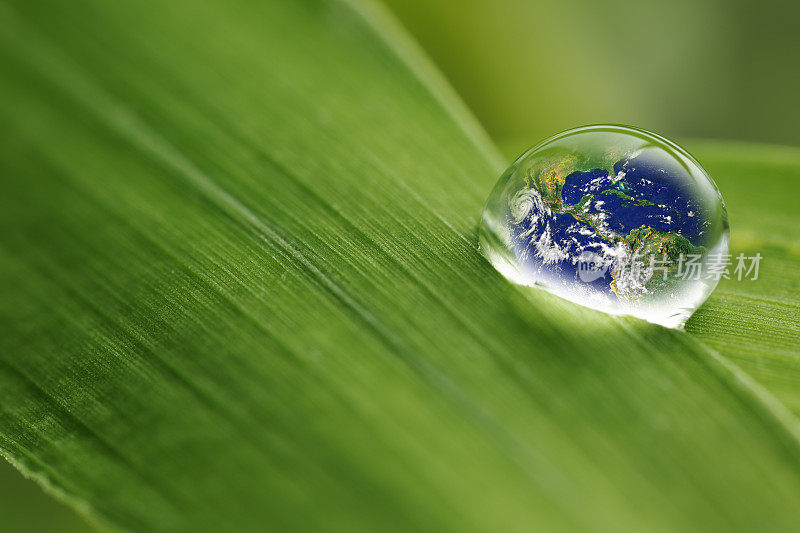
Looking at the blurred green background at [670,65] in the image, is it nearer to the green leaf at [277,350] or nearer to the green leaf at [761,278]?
the green leaf at [761,278]

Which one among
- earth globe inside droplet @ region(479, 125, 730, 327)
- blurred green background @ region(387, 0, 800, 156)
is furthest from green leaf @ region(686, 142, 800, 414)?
blurred green background @ region(387, 0, 800, 156)

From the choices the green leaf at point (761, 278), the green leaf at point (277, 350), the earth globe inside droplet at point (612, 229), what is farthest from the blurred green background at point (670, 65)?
the green leaf at point (277, 350)

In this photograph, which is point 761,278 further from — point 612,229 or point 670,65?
point 670,65

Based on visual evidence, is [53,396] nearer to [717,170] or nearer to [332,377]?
[332,377]

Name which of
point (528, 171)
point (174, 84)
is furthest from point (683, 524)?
point (174, 84)

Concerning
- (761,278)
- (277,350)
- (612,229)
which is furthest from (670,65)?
(277,350)

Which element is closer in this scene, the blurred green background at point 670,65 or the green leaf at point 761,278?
the green leaf at point 761,278

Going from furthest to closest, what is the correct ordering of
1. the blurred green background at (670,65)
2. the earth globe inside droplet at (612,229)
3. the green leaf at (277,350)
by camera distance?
the blurred green background at (670,65)
the earth globe inside droplet at (612,229)
the green leaf at (277,350)
